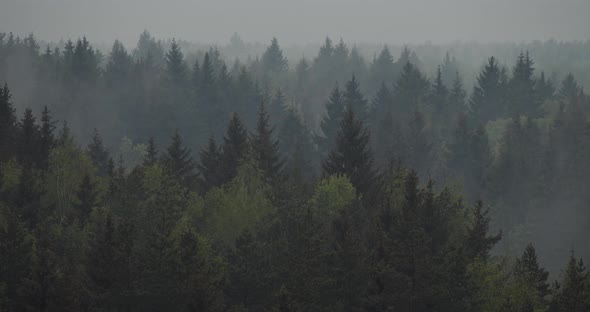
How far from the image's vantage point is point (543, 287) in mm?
39938

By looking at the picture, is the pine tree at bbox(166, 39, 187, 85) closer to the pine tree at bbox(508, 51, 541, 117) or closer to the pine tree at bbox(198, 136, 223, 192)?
the pine tree at bbox(198, 136, 223, 192)

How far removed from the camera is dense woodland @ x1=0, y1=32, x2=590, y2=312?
32969 mm

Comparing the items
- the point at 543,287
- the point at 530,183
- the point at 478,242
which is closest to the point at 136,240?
the point at 478,242

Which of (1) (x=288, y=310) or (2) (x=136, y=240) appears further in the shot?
(2) (x=136, y=240)

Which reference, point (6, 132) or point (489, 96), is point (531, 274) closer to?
point (6, 132)

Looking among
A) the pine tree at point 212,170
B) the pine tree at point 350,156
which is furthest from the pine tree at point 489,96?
the pine tree at point 212,170

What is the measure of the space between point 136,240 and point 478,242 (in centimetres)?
2111

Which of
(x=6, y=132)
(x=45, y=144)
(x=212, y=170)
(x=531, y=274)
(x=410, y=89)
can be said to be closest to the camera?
(x=531, y=274)

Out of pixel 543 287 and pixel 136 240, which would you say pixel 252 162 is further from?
pixel 543 287

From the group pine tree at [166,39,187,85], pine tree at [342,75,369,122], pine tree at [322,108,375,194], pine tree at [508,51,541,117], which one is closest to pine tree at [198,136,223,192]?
pine tree at [322,108,375,194]

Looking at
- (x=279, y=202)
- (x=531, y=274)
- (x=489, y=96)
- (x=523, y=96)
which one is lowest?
(x=531, y=274)

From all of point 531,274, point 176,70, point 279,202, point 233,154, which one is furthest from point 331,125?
point 531,274

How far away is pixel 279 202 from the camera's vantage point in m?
47.1

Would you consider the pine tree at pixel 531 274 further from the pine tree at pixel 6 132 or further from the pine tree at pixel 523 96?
the pine tree at pixel 523 96
